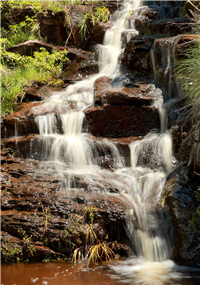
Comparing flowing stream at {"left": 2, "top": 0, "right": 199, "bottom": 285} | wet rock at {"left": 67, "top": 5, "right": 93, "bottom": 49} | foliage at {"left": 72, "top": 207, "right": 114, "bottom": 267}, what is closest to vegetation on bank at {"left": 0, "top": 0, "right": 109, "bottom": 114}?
wet rock at {"left": 67, "top": 5, "right": 93, "bottom": 49}

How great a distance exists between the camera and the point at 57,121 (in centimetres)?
748

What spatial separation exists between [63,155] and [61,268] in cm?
306

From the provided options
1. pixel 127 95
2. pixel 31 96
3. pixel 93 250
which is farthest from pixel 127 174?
pixel 31 96

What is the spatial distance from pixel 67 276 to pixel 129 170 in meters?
3.03

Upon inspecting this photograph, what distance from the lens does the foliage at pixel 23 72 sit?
8.93 meters

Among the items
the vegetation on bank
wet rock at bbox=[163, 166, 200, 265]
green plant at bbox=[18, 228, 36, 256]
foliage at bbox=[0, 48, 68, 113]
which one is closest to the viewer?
wet rock at bbox=[163, 166, 200, 265]

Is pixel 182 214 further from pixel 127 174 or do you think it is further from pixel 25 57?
pixel 25 57

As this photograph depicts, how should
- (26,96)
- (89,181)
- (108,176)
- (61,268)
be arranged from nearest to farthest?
(61,268), (89,181), (108,176), (26,96)

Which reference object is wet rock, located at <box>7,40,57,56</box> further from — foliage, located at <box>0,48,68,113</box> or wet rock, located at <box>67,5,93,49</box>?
wet rock, located at <box>67,5,93,49</box>

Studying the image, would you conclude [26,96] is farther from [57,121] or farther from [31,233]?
[31,233]

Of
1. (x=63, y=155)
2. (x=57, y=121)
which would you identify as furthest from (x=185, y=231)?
(x=57, y=121)

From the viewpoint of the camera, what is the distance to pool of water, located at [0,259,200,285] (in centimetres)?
356

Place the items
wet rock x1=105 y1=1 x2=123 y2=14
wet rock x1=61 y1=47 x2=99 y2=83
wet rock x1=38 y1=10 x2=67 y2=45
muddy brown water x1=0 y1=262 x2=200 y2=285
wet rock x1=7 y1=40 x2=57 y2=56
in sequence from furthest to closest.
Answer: wet rock x1=105 y1=1 x2=123 y2=14
wet rock x1=38 y1=10 x2=67 y2=45
wet rock x1=7 y1=40 x2=57 y2=56
wet rock x1=61 y1=47 x2=99 y2=83
muddy brown water x1=0 y1=262 x2=200 y2=285

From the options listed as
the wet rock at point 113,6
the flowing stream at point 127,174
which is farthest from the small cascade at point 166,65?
the wet rock at point 113,6
